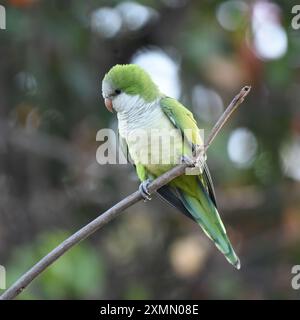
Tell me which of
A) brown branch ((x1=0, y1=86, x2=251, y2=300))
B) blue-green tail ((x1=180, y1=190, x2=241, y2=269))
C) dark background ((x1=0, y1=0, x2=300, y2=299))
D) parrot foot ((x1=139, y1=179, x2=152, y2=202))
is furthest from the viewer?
dark background ((x1=0, y1=0, x2=300, y2=299))

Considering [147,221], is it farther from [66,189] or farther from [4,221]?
[4,221]

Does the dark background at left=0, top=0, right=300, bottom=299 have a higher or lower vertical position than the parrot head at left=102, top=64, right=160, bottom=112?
higher

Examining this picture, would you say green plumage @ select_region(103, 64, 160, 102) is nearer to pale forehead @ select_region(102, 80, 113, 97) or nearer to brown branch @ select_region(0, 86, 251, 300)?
pale forehead @ select_region(102, 80, 113, 97)

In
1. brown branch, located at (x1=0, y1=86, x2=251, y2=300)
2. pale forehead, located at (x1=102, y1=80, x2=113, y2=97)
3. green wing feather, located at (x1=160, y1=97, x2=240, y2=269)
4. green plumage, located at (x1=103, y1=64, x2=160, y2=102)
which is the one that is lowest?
brown branch, located at (x1=0, y1=86, x2=251, y2=300)

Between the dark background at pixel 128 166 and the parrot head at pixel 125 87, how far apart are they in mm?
1125

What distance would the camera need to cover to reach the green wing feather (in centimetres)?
294

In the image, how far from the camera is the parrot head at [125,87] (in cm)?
290

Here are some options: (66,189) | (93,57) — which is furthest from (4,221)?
(93,57)

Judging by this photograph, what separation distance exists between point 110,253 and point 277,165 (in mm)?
1252

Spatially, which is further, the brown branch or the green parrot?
the green parrot

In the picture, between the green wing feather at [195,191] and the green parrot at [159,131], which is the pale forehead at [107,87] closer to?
the green parrot at [159,131]

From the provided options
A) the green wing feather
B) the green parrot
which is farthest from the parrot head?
the green wing feather

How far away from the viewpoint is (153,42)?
469cm

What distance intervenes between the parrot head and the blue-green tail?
425 mm
